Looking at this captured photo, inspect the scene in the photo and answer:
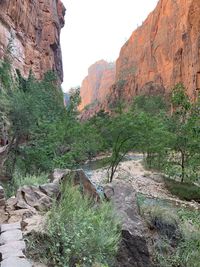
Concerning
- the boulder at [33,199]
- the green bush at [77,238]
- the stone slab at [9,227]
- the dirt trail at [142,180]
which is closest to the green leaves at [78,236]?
the green bush at [77,238]

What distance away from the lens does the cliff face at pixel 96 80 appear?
130 metres

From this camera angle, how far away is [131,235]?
6754mm

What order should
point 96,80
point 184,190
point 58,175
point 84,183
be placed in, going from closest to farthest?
point 84,183 < point 58,175 < point 184,190 < point 96,80

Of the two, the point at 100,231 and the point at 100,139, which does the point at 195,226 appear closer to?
the point at 100,231

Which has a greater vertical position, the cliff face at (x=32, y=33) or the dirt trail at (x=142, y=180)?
the cliff face at (x=32, y=33)

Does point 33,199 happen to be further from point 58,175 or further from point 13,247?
point 13,247

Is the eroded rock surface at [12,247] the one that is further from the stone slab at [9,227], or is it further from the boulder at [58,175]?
the boulder at [58,175]

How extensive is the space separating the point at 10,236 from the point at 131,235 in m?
2.84

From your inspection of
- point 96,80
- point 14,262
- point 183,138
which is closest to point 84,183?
point 14,262

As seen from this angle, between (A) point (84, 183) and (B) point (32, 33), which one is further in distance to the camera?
(B) point (32, 33)

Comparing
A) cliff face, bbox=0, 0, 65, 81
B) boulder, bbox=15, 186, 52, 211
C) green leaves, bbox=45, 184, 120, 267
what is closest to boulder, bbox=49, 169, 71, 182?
boulder, bbox=15, 186, 52, 211

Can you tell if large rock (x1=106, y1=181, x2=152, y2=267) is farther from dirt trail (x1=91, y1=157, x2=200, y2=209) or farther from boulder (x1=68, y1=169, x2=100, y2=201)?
dirt trail (x1=91, y1=157, x2=200, y2=209)

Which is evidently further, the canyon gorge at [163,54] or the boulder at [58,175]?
the canyon gorge at [163,54]

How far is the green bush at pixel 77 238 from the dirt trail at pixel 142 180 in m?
12.2
